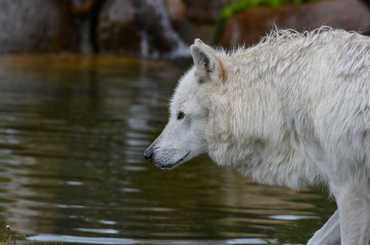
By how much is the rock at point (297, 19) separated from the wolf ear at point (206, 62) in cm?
1227

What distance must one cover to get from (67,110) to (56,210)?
587cm

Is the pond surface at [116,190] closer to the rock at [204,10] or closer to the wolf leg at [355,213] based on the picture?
the wolf leg at [355,213]

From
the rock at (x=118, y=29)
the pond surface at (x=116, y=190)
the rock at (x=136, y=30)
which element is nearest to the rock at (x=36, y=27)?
the rock at (x=118, y=29)

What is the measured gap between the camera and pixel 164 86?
16.9 metres

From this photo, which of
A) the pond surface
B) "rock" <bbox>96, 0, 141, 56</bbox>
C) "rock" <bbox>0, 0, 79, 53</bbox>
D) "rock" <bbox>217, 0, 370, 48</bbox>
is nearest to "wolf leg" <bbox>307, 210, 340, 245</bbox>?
the pond surface

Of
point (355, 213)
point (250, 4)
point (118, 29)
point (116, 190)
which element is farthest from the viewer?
point (118, 29)

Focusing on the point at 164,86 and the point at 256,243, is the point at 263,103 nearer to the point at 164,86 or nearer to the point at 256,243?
the point at 256,243

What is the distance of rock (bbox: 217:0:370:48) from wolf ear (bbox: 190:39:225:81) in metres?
12.3

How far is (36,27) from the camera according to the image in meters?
22.3

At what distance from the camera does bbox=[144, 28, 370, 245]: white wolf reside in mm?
5609

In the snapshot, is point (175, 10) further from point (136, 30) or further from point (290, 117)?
point (290, 117)

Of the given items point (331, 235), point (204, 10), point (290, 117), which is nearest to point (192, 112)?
point (290, 117)

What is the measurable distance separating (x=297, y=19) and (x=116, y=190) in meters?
11.7

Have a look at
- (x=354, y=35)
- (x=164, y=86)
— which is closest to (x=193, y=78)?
(x=354, y=35)
